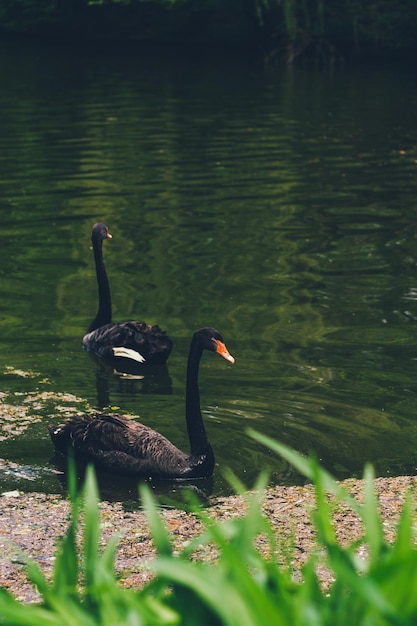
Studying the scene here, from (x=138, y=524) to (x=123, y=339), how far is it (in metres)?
3.86

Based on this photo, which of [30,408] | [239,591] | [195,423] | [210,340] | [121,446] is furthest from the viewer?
[30,408]

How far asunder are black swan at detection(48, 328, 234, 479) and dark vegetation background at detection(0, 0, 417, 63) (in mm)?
27576

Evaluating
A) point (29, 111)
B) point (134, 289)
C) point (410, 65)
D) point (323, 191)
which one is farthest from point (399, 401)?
point (410, 65)

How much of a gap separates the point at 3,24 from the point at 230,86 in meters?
14.5

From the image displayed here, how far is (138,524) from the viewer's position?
23.2 feet

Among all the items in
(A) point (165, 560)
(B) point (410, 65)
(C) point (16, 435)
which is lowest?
(B) point (410, 65)

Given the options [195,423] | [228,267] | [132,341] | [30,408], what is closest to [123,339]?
[132,341]

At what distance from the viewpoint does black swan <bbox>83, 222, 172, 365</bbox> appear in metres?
10.5

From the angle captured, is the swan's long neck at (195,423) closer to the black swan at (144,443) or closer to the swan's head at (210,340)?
the black swan at (144,443)

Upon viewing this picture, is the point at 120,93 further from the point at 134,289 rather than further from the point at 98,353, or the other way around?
the point at 98,353

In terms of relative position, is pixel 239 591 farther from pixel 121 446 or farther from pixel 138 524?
pixel 121 446

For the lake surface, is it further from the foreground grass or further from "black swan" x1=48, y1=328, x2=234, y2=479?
the foreground grass

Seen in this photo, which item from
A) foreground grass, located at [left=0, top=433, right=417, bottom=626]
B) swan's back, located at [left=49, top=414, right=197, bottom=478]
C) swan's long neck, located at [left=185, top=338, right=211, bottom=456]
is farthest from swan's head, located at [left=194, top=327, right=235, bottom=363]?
foreground grass, located at [left=0, top=433, right=417, bottom=626]

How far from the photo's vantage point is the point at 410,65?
121 ft
